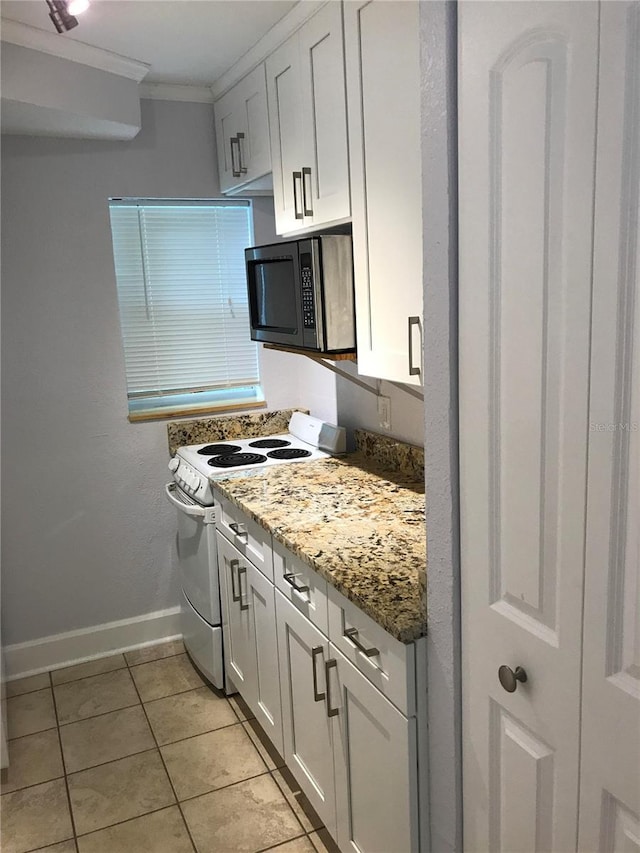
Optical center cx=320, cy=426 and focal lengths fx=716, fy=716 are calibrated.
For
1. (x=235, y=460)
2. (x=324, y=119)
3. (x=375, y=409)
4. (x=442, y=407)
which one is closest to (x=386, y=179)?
(x=324, y=119)

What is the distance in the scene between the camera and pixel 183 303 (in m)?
3.26

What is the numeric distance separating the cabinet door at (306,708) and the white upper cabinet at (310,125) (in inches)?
47.6

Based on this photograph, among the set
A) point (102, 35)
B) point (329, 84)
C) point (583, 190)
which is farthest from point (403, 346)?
point (102, 35)

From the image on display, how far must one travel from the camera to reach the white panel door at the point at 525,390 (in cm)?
98

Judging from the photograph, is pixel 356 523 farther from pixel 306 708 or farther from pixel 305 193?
pixel 305 193

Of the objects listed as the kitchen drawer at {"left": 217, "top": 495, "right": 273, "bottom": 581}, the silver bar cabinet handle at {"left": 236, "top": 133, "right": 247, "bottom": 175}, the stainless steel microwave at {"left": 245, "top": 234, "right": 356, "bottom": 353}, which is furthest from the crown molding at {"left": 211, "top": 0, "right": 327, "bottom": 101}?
the kitchen drawer at {"left": 217, "top": 495, "right": 273, "bottom": 581}

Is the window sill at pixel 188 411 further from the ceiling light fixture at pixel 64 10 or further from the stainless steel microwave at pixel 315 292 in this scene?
the ceiling light fixture at pixel 64 10

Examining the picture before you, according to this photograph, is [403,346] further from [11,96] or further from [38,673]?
[38,673]

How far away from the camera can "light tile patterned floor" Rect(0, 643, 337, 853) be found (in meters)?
2.17

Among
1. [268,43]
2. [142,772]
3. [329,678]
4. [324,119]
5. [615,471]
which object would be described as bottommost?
[142,772]

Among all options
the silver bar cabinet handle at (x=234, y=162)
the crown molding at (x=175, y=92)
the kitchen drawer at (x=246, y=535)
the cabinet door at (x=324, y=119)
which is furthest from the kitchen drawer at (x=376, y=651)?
the crown molding at (x=175, y=92)

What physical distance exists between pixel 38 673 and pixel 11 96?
7.64 feet

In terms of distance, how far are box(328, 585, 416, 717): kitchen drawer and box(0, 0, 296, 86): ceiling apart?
5.85 feet

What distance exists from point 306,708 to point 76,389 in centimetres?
173
